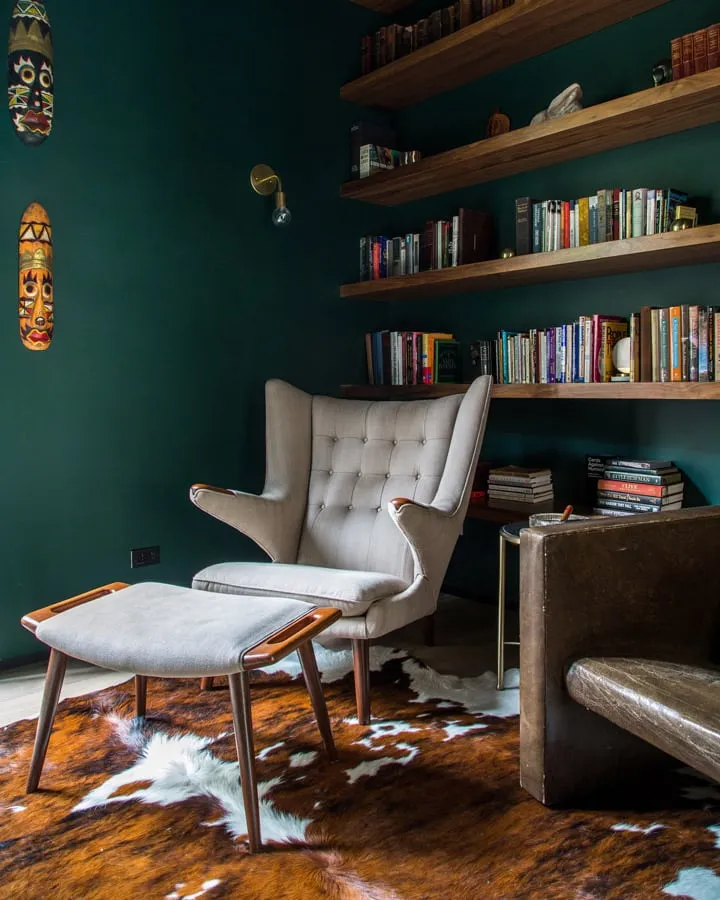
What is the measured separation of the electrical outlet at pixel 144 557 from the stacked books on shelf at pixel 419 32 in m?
2.32

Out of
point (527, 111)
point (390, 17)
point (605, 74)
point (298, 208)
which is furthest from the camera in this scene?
point (390, 17)

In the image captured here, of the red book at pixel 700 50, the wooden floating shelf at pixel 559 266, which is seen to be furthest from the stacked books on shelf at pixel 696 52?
the wooden floating shelf at pixel 559 266

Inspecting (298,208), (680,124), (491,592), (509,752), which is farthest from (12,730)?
(680,124)

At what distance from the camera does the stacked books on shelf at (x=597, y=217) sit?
2598 millimetres

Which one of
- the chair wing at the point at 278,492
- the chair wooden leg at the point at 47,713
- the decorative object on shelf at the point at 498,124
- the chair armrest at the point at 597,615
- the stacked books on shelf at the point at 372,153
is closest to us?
the chair armrest at the point at 597,615

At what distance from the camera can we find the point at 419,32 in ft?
11.1

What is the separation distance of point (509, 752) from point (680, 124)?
6.75 ft

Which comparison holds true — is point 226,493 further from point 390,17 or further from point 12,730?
point 390,17

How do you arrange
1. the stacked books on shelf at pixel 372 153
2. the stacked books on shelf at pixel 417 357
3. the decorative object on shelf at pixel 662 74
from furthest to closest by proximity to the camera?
the stacked books on shelf at pixel 372 153, the stacked books on shelf at pixel 417 357, the decorative object on shelf at pixel 662 74

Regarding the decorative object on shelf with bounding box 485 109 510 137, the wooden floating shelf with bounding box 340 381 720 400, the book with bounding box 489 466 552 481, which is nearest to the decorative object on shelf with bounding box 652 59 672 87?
the decorative object on shelf with bounding box 485 109 510 137

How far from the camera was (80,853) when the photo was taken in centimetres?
165

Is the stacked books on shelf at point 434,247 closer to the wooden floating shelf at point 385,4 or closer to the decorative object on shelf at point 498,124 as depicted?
the decorative object on shelf at point 498,124

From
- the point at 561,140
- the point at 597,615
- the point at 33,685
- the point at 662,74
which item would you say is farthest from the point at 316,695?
the point at 662,74

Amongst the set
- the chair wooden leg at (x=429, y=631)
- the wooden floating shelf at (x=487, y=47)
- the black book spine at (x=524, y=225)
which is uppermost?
the wooden floating shelf at (x=487, y=47)
